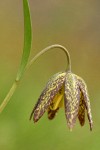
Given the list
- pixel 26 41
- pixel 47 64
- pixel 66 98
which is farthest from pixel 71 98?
pixel 47 64

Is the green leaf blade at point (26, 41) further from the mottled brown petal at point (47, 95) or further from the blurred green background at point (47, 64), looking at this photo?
the blurred green background at point (47, 64)

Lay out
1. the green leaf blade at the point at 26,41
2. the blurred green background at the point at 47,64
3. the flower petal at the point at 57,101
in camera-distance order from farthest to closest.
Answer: the blurred green background at the point at 47,64, the flower petal at the point at 57,101, the green leaf blade at the point at 26,41

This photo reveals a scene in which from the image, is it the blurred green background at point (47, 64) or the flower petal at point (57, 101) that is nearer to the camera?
the flower petal at point (57, 101)

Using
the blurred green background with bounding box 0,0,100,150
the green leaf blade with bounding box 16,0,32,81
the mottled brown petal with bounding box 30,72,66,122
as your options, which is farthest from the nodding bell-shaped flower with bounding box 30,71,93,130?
the blurred green background with bounding box 0,0,100,150

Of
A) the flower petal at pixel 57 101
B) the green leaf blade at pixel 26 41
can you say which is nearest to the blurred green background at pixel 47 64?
the flower petal at pixel 57 101

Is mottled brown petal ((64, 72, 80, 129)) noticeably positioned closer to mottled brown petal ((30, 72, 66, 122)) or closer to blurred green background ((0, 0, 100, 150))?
mottled brown petal ((30, 72, 66, 122))

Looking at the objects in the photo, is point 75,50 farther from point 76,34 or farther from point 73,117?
point 73,117

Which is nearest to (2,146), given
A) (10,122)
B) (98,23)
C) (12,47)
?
(10,122)
